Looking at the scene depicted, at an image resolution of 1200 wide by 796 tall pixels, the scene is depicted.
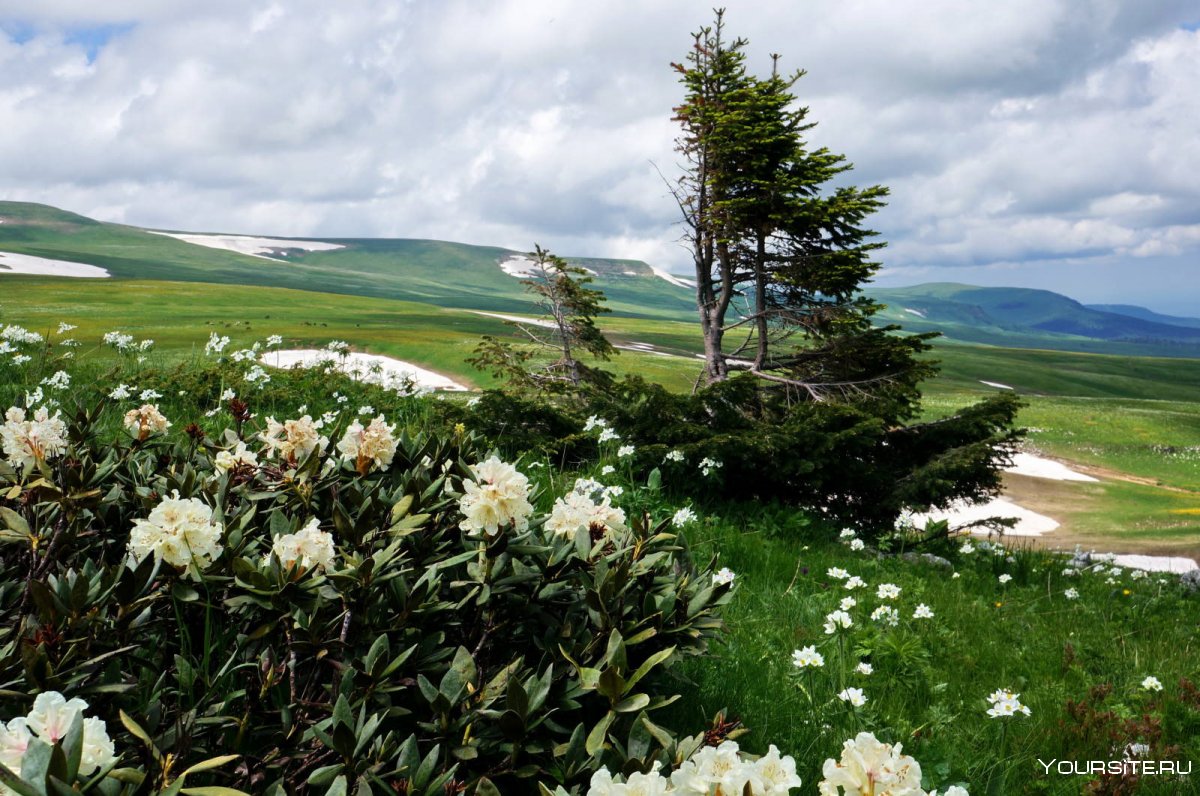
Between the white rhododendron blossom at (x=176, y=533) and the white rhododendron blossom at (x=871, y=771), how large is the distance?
200cm

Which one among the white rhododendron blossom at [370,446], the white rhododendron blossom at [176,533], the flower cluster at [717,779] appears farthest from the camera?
the white rhododendron blossom at [370,446]

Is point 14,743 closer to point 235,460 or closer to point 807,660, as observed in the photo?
point 235,460

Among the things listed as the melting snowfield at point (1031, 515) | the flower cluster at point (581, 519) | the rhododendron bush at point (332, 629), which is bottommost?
the melting snowfield at point (1031, 515)

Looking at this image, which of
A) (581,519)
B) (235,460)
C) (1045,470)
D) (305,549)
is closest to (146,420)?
(235,460)

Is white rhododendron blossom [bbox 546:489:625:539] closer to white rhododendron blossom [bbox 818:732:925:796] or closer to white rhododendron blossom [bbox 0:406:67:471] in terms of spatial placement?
white rhododendron blossom [bbox 818:732:925:796]

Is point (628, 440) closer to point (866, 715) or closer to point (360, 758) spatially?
point (866, 715)

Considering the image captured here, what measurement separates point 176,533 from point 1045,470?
109ft

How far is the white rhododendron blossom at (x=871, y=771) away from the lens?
152cm

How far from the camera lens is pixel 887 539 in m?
8.14

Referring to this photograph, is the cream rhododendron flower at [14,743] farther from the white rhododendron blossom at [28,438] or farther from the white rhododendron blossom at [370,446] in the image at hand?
the white rhododendron blossom at [28,438]

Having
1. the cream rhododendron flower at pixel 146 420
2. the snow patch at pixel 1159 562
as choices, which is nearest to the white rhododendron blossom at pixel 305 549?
the cream rhododendron flower at pixel 146 420

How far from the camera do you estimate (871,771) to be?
155 cm

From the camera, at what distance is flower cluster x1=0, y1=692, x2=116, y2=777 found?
4.96 ft

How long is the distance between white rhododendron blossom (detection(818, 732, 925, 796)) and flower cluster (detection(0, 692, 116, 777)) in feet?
5.13
